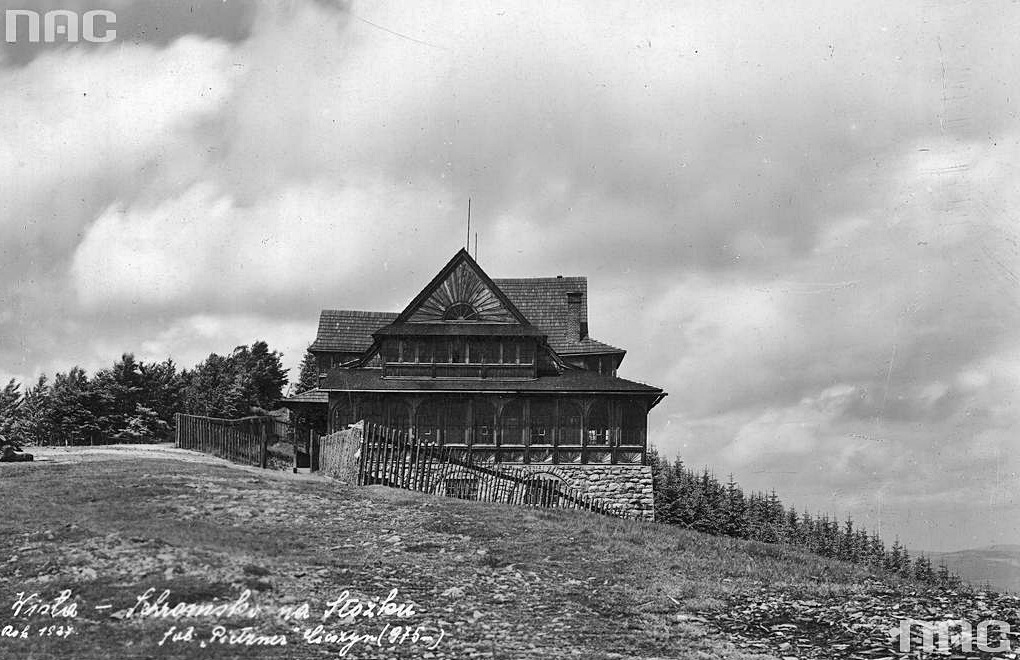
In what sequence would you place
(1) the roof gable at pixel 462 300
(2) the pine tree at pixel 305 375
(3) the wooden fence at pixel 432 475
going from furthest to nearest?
(2) the pine tree at pixel 305 375
(1) the roof gable at pixel 462 300
(3) the wooden fence at pixel 432 475

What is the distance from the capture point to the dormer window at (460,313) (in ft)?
128

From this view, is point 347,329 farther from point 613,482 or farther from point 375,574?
point 375,574

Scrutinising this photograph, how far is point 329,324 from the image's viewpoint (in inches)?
1855

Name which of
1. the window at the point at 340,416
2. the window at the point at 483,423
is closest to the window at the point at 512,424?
the window at the point at 483,423

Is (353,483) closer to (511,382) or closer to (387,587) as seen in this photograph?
(387,587)

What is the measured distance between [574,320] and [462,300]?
9.15m

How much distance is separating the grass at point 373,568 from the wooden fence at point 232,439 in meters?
13.0

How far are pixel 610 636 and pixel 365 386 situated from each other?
A: 28.2 m

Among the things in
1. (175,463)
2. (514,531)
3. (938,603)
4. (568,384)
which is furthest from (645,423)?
(938,603)

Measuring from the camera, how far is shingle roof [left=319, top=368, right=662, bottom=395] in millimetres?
36469

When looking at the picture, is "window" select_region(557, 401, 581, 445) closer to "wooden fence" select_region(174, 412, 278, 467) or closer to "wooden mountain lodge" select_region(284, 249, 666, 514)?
"wooden mountain lodge" select_region(284, 249, 666, 514)

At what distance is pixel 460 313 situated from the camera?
39062 mm

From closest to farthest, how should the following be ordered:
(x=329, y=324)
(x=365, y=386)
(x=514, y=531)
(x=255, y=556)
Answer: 1. (x=255, y=556)
2. (x=514, y=531)
3. (x=365, y=386)
4. (x=329, y=324)

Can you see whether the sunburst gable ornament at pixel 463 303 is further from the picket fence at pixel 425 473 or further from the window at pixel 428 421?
the picket fence at pixel 425 473
